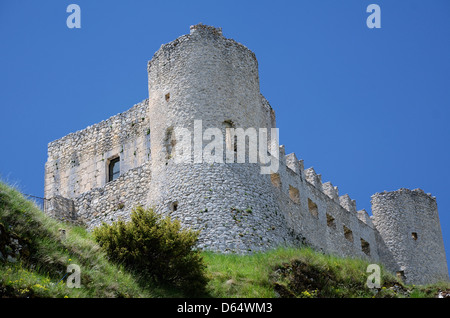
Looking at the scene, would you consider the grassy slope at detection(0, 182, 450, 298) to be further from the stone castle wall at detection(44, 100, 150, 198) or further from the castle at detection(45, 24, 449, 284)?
the stone castle wall at detection(44, 100, 150, 198)

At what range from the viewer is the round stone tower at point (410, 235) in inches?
1417

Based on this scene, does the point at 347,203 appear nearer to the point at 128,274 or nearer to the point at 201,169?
the point at 201,169

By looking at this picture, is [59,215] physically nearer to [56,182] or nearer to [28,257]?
[56,182]

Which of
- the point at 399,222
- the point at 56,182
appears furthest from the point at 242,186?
the point at 399,222

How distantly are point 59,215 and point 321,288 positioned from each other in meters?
11.5

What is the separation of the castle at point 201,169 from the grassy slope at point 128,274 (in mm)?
2567

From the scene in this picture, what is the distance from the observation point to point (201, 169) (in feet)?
82.5

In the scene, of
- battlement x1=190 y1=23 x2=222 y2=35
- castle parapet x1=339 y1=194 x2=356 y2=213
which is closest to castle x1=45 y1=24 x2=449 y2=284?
battlement x1=190 y1=23 x2=222 y2=35

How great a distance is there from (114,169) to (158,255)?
11.7 m

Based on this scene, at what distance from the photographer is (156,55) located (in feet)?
93.1

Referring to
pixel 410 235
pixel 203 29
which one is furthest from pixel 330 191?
pixel 203 29
